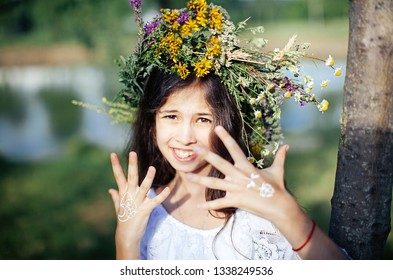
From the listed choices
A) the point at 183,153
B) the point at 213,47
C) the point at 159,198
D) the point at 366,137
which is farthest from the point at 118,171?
the point at 366,137

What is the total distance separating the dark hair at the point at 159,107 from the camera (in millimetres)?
2246

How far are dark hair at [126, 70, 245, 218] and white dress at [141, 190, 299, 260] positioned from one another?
0.37ft

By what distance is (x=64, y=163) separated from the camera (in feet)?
28.5

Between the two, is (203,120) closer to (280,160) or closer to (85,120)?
(280,160)

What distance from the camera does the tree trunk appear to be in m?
1.85

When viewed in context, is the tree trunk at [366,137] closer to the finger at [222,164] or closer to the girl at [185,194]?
the girl at [185,194]

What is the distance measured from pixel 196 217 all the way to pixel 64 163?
22.1 feet

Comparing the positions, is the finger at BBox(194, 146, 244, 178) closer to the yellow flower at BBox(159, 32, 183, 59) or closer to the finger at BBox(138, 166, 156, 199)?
the finger at BBox(138, 166, 156, 199)

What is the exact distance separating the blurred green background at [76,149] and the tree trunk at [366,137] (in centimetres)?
152

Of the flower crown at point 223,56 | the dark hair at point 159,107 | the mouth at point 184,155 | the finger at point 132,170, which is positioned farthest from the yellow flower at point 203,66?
the finger at point 132,170

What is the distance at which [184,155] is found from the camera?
2221 mm

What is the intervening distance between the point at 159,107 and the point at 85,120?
10.9 metres

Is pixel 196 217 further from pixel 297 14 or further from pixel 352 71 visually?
pixel 297 14

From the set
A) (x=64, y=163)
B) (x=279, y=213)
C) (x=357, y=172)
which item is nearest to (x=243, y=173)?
(x=279, y=213)
